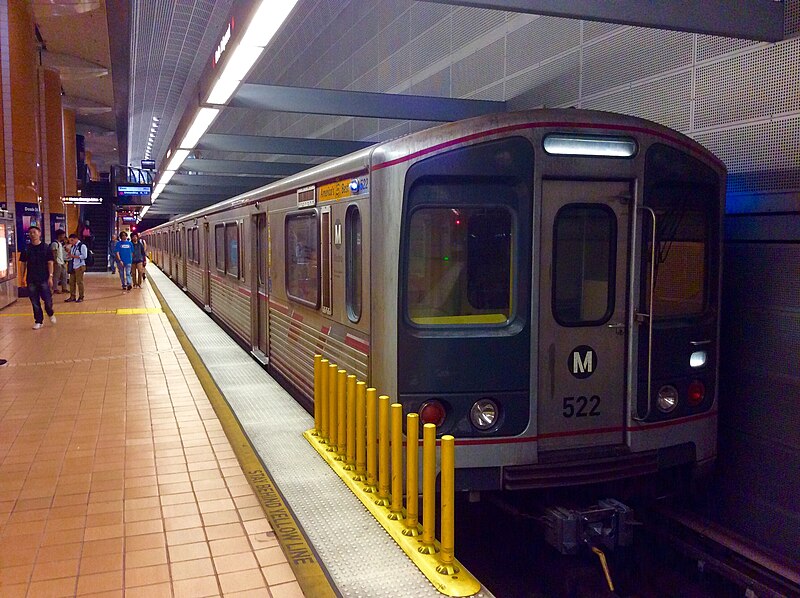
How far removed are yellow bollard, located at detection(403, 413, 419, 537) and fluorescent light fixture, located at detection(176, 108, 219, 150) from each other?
16.7ft

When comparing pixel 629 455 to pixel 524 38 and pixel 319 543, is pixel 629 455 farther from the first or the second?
pixel 524 38

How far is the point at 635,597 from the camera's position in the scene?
4195 mm

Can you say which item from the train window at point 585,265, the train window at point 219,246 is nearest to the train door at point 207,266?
the train window at point 219,246

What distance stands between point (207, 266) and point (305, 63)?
5.68 m

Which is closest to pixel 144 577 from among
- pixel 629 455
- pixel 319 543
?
pixel 319 543

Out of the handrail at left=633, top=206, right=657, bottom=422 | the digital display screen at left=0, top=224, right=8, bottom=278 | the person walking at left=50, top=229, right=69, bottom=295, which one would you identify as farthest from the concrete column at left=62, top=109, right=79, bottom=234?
the handrail at left=633, top=206, right=657, bottom=422

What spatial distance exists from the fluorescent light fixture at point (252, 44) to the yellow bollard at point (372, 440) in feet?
8.17

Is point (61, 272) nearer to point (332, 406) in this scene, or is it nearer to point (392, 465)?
point (332, 406)

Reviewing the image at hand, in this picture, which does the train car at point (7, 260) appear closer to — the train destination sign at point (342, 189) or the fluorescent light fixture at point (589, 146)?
the train destination sign at point (342, 189)

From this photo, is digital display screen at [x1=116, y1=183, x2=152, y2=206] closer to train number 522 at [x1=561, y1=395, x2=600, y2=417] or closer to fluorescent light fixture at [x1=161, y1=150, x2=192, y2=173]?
fluorescent light fixture at [x1=161, y1=150, x2=192, y2=173]

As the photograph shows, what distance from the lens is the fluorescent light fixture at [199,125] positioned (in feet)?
25.2

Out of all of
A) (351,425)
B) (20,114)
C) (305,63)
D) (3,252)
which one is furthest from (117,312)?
(351,425)

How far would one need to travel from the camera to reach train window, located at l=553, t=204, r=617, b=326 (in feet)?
14.0

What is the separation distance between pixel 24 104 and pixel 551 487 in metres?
18.1
